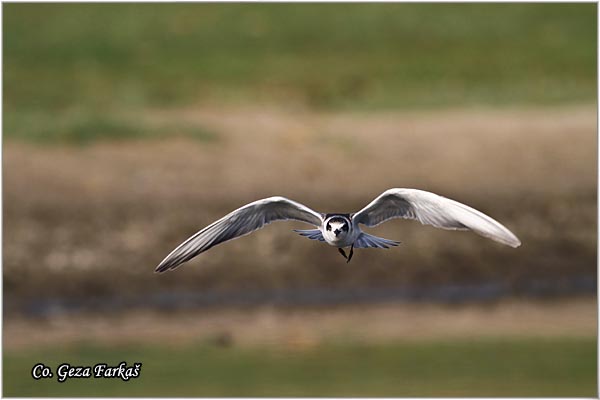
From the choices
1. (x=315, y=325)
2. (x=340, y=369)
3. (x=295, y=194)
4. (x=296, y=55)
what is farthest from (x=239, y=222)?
(x=296, y=55)

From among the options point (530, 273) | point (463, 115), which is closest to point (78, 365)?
point (530, 273)

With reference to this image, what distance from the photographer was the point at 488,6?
24.5m

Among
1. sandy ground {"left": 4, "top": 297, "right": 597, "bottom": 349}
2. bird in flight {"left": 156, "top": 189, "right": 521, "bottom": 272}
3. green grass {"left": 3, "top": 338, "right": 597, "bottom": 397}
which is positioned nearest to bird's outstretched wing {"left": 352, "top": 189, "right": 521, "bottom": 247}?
bird in flight {"left": 156, "top": 189, "right": 521, "bottom": 272}

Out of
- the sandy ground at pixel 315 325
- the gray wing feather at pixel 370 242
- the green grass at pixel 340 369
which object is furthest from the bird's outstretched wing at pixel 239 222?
the sandy ground at pixel 315 325

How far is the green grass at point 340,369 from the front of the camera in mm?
11852

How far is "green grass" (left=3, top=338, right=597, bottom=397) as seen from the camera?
38.9 ft

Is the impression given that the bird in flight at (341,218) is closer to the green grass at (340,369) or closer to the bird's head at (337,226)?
the bird's head at (337,226)

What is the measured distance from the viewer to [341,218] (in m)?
8.83

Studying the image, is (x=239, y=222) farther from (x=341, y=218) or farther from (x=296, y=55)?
(x=296, y=55)

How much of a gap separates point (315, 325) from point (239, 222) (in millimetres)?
5034

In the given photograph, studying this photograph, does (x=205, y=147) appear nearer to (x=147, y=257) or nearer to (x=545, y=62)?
(x=147, y=257)

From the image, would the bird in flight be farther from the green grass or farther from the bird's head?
the green grass

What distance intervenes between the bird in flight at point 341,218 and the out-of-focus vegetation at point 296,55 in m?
12.2

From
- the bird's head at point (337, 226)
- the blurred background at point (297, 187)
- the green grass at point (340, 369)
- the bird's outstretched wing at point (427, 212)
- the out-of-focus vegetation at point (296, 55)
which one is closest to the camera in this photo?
the bird's outstretched wing at point (427, 212)
